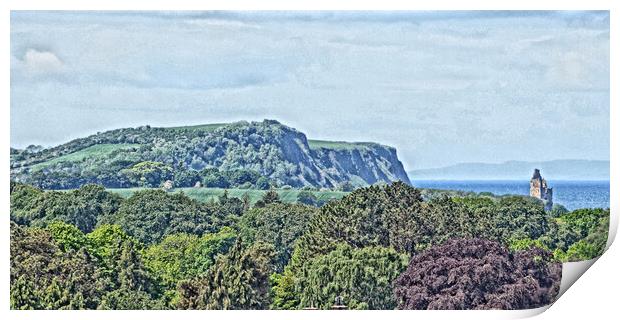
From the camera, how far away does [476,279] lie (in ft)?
87.5

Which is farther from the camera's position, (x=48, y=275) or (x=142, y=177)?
(x=142, y=177)

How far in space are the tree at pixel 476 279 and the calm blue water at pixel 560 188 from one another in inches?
59.3

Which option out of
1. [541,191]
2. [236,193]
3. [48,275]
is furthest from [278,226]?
[541,191]

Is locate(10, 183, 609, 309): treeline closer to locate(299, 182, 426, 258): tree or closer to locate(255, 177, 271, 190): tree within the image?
locate(299, 182, 426, 258): tree

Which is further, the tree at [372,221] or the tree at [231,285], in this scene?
the tree at [372,221]

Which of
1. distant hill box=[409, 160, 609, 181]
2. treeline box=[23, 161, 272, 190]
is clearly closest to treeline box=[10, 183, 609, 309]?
treeline box=[23, 161, 272, 190]

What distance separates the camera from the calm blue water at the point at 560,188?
28125 mm

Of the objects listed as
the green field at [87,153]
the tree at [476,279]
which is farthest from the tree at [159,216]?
the tree at [476,279]

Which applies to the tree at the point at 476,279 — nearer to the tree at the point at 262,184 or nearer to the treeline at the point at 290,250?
the treeline at the point at 290,250

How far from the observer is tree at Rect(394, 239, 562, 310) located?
1047 inches

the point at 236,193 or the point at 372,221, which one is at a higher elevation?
the point at 236,193

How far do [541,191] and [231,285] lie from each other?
6696 mm

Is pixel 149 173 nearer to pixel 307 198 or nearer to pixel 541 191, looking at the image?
pixel 307 198
